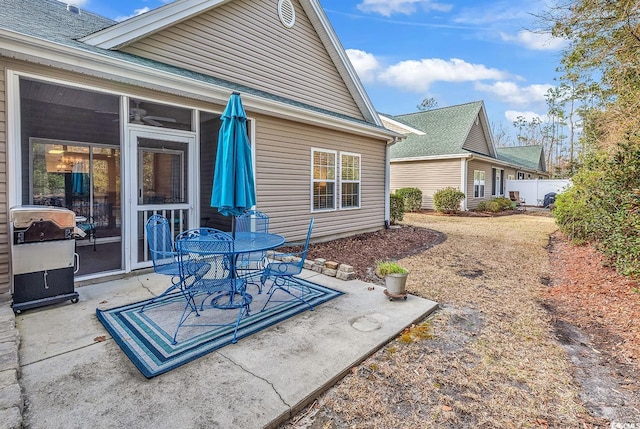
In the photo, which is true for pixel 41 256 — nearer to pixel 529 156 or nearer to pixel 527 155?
pixel 529 156

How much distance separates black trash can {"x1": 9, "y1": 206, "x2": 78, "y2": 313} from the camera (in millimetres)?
3340

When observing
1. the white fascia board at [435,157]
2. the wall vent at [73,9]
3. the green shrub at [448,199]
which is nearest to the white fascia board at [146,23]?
the wall vent at [73,9]

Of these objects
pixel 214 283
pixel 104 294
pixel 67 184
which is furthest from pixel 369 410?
pixel 67 184

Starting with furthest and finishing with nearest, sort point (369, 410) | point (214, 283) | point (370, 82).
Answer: point (370, 82)
point (214, 283)
point (369, 410)

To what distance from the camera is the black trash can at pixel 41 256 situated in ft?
11.0

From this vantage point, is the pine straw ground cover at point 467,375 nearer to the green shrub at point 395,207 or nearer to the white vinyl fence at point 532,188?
the green shrub at point 395,207

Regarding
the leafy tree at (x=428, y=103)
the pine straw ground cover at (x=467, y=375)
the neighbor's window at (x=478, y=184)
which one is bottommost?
the pine straw ground cover at (x=467, y=375)

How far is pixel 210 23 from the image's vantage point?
6.27m

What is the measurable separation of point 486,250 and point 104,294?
26.1ft

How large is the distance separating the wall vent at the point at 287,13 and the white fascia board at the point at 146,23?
190 centimetres

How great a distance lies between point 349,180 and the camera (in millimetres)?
8734

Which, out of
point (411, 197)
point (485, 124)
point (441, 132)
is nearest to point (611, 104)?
point (411, 197)

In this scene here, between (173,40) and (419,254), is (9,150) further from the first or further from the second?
(419,254)

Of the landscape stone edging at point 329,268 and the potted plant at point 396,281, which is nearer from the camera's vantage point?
the potted plant at point 396,281
